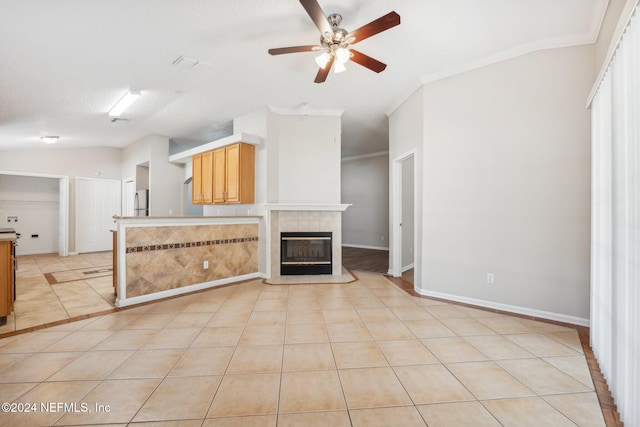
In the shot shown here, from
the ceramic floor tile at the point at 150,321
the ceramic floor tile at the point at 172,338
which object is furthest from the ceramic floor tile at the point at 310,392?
the ceramic floor tile at the point at 150,321

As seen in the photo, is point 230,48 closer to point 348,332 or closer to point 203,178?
point 203,178

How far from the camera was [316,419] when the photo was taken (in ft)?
5.07

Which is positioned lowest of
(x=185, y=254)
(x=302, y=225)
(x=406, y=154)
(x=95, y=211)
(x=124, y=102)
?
(x=185, y=254)

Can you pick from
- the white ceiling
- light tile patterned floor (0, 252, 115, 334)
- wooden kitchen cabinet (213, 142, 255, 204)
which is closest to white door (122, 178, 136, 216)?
light tile patterned floor (0, 252, 115, 334)

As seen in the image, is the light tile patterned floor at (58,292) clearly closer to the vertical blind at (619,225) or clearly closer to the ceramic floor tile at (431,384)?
the ceramic floor tile at (431,384)

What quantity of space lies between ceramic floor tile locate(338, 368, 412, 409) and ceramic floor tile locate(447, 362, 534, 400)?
460 mm

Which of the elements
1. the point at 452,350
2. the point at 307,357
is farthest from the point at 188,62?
the point at 452,350

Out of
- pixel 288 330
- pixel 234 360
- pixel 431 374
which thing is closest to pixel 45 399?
pixel 234 360

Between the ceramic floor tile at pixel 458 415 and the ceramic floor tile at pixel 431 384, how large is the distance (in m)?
0.05

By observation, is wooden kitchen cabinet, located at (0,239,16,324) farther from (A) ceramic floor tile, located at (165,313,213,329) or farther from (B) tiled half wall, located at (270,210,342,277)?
(B) tiled half wall, located at (270,210,342,277)

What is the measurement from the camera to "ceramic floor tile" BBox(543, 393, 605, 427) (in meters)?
1.54

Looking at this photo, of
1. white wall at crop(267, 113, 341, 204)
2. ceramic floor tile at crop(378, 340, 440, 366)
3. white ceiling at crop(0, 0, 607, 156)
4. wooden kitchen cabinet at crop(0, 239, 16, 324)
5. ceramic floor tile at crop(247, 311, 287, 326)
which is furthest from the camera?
white wall at crop(267, 113, 341, 204)

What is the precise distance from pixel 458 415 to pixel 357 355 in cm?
82

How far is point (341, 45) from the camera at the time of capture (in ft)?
8.11
